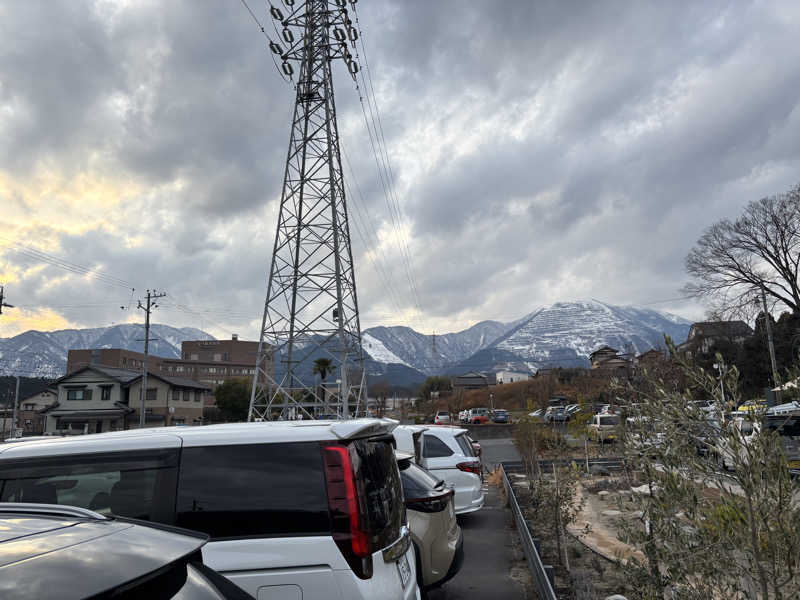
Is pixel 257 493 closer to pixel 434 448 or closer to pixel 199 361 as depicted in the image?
pixel 434 448

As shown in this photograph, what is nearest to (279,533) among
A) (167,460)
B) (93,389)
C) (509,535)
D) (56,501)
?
(167,460)

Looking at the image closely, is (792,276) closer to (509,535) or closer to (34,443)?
(509,535)

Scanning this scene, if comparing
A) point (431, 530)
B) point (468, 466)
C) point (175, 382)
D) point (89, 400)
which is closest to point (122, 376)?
point (89, 400)

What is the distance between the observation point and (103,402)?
168 feet

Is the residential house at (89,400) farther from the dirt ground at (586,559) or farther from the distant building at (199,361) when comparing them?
the dirt ground at (586,559)

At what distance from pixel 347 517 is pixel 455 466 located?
7776 mm

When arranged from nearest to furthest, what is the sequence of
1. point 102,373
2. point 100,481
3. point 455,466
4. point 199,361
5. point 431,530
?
point 100,481 → point 431,530 → point 455,466 → point 102,373 → point 199,361

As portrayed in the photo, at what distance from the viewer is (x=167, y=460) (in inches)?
133

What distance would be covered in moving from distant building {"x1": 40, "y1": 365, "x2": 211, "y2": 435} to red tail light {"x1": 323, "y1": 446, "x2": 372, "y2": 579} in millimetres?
54009

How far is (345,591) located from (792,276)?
1661 inches

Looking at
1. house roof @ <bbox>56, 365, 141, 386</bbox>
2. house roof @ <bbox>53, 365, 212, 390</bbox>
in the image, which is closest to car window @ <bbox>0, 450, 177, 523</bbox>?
house roof @ <bbox>53, 365, 212, 390</bbox>

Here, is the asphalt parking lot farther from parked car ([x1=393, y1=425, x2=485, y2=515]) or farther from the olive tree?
the olive tree

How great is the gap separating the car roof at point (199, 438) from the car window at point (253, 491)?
6cm

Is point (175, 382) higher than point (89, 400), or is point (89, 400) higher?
point (175, 382)
